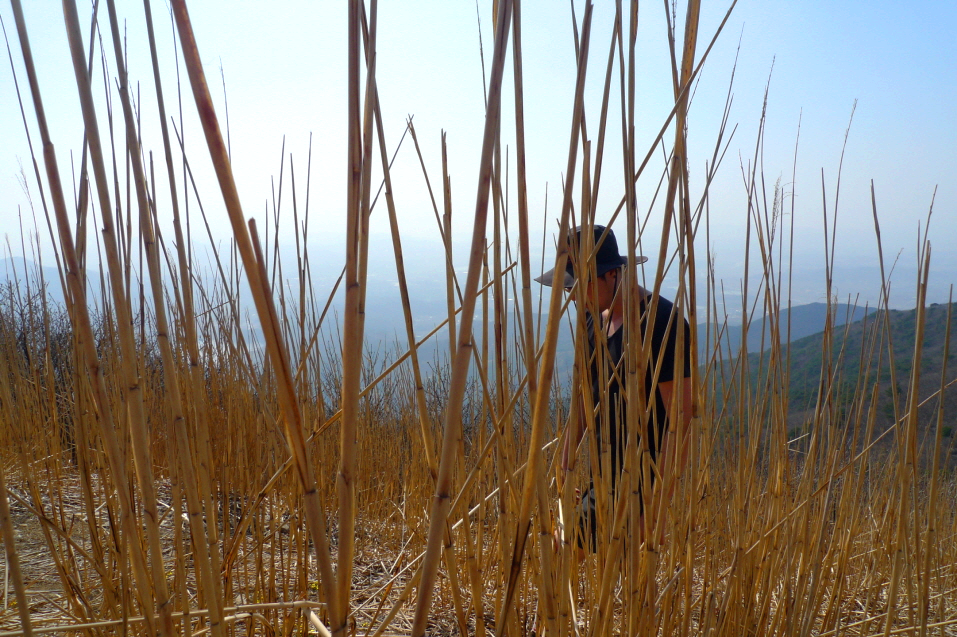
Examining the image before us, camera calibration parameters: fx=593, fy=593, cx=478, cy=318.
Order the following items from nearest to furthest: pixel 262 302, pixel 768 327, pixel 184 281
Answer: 1. pixel 262 302
2. pixel 184 281
3. pixel 768 327

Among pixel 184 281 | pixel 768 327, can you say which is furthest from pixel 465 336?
pixel 768 327

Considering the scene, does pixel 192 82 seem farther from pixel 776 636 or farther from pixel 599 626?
pixel 776 636

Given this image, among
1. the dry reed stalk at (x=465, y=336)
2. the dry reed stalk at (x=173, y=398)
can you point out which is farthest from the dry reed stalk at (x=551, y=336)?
the dry reed stalk at (x=173, y=398)

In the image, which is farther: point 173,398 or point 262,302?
point 173,398

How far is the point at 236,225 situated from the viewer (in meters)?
0.29

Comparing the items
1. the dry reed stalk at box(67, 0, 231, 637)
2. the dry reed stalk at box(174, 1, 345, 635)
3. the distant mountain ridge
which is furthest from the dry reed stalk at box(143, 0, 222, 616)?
the distant mountain ridge

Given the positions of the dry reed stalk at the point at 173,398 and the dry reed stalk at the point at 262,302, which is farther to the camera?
the dry reed stalk at the point at 173,398

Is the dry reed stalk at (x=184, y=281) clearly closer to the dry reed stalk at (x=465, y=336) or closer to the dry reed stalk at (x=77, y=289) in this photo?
the dry reed stalk at (x=77, y=289)

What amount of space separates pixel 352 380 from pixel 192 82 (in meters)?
0.16

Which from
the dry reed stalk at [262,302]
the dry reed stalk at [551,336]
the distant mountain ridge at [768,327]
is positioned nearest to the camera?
the dry reed stalk at [262,302]

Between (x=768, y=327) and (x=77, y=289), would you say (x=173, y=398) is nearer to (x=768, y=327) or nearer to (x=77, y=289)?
(x=77, y=289)

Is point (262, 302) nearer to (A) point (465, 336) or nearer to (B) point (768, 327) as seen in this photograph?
(A) point (465, 336)

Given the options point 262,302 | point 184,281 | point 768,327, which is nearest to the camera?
point 262,302

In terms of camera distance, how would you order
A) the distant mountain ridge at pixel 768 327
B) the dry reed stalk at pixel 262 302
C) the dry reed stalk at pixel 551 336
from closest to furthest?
the dry reed stalk at pixel 262 302, the dry reed stalk at pixel 551 336, the distant mountain ridge at pixel 768 327
